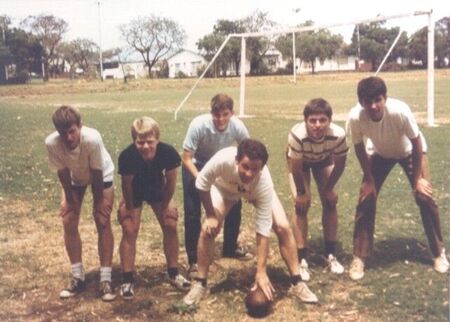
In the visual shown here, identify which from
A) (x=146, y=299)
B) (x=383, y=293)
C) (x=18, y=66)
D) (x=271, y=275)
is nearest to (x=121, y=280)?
(x=146, y=299)

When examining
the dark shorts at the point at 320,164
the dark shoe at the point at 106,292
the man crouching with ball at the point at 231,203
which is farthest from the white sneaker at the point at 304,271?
the dark shoe at the point at 106,292

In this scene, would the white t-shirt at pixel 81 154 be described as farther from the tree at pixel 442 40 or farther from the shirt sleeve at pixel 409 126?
the tree at pixel 442 40

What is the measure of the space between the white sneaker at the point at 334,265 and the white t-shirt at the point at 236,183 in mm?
817

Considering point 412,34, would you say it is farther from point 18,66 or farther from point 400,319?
point 400,319

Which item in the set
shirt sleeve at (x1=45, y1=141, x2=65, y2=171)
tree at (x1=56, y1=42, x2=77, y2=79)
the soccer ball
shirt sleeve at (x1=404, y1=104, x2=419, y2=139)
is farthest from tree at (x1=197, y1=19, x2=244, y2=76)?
the soccer ball

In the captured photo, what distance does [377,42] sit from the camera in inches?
527

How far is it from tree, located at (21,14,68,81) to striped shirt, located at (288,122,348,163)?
8.70 feet

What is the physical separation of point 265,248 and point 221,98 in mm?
1071

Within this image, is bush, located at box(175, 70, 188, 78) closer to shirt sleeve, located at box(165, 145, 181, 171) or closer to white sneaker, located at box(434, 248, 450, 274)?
shirt sleeve, located at box(165, 145, 181, 171)

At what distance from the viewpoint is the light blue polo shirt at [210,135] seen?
4.10 metres

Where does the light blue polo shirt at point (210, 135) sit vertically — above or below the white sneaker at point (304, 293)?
above

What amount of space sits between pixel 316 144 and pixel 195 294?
1.33 meters

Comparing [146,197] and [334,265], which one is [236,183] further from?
[334,265]

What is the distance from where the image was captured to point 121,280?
414 centimetres
